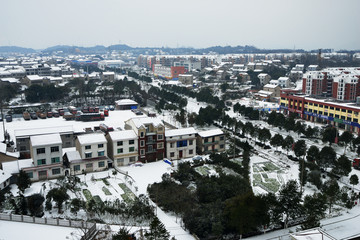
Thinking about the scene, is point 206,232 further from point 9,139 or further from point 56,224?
point 9,139

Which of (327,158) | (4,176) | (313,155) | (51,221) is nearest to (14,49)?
(4,176)

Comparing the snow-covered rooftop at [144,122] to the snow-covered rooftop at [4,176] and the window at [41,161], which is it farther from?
the snow-covered rooftop at [4,176]

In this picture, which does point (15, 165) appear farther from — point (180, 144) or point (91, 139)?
point (180, 144)

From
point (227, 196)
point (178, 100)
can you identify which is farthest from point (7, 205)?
point (178, 100)

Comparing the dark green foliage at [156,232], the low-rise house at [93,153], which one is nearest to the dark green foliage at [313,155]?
the dark green foliage at [156,232]

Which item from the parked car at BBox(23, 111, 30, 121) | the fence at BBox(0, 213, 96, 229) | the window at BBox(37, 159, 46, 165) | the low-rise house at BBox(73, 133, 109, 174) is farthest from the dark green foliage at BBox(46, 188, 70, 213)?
the parked car at BBox(23, 111, 30, 121)

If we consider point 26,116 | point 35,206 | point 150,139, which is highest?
point 150,139
